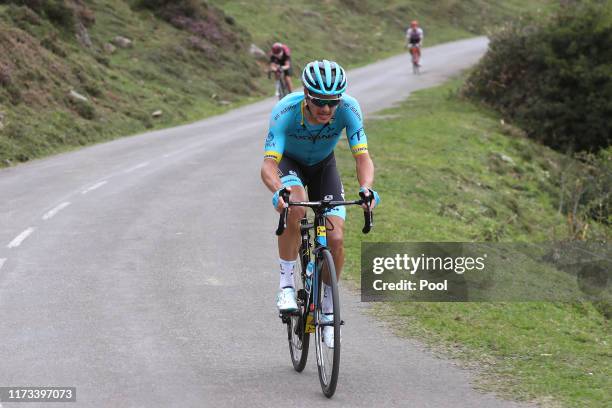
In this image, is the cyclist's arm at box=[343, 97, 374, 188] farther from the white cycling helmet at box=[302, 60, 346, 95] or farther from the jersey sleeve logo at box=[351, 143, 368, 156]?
the white cycling helmet at box=[302, 60, 346, 95]

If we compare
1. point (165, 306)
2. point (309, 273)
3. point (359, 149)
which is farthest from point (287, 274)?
point (165, 306)

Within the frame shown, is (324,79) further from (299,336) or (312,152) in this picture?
(299,336)

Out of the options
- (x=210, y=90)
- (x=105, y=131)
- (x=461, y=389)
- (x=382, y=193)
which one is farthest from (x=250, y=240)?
(x=210, y=90)

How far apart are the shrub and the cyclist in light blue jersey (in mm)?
21592

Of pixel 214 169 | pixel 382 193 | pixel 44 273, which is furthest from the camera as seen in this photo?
pixel 214 169

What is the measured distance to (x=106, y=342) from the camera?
8.27 m

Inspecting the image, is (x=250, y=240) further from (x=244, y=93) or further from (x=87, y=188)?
(x=244, y=93)

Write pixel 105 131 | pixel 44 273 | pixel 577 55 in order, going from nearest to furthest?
pixel 44 273 < pixel 105 131 < pixel 577 55

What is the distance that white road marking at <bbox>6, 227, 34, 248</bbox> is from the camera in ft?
41.9

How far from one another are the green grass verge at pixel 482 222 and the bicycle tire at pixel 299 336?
4.61 ft

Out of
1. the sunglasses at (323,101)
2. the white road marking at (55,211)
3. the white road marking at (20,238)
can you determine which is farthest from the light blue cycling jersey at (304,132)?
the white road marking at (55,211)

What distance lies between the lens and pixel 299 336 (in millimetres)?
7469

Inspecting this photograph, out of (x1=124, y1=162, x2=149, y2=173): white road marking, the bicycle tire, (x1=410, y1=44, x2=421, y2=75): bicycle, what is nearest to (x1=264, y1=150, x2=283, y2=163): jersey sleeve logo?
the bicycle tire

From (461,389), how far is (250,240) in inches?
264
